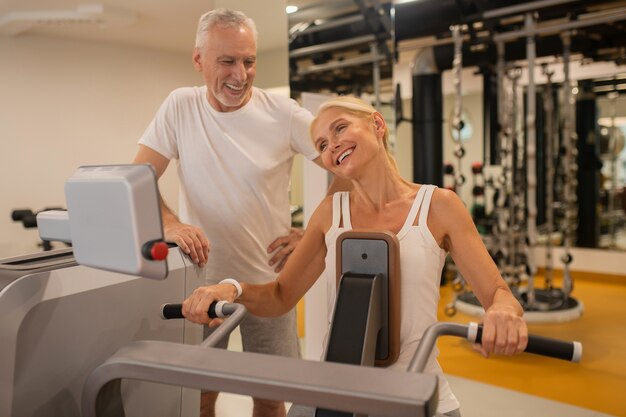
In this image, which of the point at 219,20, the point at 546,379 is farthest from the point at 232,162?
the point at 546,379

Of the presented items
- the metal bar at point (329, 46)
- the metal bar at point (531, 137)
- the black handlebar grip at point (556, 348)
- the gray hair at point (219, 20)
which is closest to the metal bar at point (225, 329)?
the black handlebar grip at point (556, 348)

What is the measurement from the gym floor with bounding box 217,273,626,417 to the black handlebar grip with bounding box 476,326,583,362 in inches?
66.0

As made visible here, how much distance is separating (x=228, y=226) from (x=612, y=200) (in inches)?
280

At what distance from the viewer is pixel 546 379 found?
426cm

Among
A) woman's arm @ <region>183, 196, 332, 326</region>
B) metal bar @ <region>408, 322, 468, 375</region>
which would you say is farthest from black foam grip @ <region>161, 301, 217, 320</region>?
metal bar @ <region>408, 322, 468, 375</region>

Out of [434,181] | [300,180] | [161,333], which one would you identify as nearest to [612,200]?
[434,181]

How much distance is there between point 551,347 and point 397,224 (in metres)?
0.53

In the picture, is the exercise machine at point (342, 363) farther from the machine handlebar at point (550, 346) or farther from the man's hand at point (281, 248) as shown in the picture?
the man's hand at point (281, 248)

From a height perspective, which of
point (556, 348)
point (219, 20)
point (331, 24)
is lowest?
point (556, 348)

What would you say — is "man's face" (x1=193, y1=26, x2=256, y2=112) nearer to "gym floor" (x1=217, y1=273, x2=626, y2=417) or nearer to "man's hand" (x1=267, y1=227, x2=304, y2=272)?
"man's hand" (x1=267, y1=227, x2=304, y2=272)

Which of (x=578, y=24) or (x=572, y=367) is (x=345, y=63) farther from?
(x=572, y=367)

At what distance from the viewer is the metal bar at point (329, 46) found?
9.27ft

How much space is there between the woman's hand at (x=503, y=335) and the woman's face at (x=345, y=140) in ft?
1.81

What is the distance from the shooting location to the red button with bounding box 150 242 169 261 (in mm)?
940
